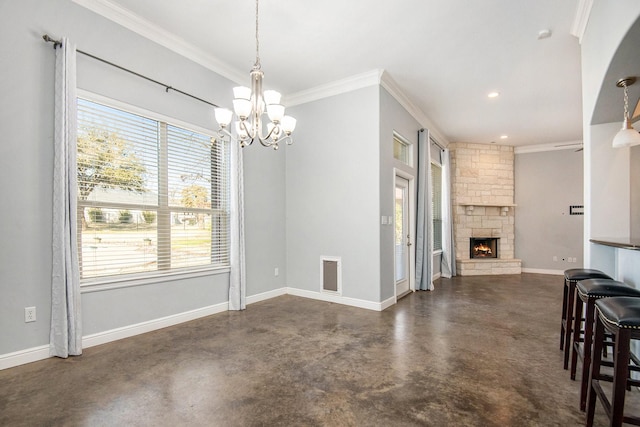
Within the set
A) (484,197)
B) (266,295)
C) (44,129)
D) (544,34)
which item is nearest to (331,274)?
(266,295)

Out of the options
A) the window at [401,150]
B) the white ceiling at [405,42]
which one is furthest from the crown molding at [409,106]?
the window at [401,150]

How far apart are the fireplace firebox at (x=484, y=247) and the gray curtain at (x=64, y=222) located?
25.9 feet

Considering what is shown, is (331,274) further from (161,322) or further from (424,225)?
(161,322)

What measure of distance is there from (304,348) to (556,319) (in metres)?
3.30

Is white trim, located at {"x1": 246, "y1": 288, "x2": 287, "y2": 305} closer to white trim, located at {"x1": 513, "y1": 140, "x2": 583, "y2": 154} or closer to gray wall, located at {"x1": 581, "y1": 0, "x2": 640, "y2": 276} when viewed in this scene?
gray wall, located at {"x1": 581, "y1": 0, "x2": 640, "y2": 276}

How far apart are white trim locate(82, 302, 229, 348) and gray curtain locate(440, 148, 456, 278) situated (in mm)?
5071

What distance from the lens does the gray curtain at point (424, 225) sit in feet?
18.4

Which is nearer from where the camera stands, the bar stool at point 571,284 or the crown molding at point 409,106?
the bar stool at point 571,284

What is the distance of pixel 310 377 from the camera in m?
2.42

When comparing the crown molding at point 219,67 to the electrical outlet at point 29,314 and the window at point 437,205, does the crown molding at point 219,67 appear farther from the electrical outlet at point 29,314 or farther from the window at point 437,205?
the electrical outlet at point 29,314

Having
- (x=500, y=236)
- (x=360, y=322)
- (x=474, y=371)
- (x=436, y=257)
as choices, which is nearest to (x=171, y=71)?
(x=360, y=322)

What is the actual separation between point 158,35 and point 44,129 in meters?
1.57

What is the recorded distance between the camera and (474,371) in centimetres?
254

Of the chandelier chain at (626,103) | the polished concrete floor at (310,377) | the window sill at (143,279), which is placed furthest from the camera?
the window sill at (143,279)
